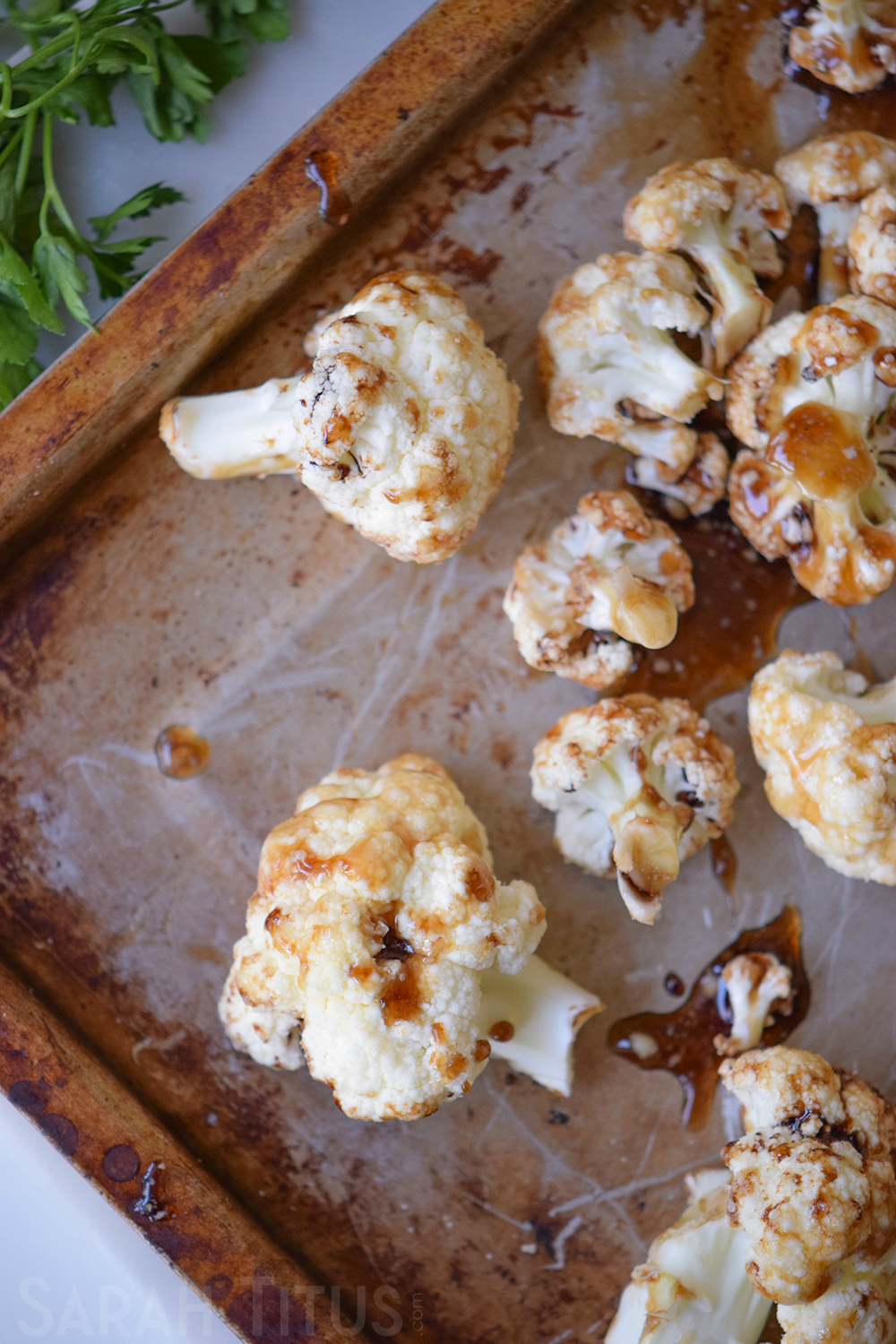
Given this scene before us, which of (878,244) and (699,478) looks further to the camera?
(699,478)

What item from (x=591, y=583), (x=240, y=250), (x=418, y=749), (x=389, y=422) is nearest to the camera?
(x=389, y=422)

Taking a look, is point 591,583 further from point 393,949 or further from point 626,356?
point 393,949

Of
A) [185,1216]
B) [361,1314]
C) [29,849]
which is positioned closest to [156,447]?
[29,849]

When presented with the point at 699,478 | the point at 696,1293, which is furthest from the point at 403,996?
the point at 699,478

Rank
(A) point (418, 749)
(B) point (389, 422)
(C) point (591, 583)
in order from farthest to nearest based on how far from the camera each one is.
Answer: (A) point (418, 749) < (C) point (591, 583) < (B) point (389, 422)

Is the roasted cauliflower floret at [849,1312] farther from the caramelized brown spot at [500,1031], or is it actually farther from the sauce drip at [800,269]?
the sauce drip at [800,269]

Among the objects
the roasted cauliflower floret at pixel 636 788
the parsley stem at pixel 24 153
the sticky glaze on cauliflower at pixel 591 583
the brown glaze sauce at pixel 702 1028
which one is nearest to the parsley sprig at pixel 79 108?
the parsley stem at pixel 24 153

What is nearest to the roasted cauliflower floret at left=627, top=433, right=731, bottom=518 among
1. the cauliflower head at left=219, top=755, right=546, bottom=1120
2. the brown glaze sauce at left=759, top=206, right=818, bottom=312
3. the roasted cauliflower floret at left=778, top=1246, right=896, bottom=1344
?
the brown glaze sauce at left=759, top=206, right=818, bottom=312
